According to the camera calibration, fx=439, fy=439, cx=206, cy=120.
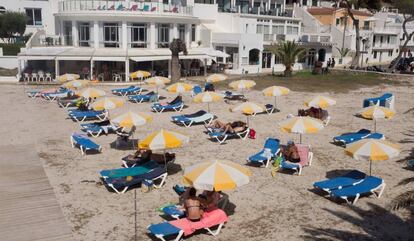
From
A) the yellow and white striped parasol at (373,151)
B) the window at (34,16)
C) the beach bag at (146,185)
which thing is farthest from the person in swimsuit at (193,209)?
the window at (34,16)

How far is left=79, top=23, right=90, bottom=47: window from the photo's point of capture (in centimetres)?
3978

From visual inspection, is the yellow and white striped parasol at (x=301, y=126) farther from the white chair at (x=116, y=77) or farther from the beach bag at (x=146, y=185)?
the white chair at (x=116, y=77)

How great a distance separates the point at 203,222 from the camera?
10508 mm

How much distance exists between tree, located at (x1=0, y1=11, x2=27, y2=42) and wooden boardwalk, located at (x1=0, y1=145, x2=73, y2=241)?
3518cm

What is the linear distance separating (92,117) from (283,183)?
12.9 m

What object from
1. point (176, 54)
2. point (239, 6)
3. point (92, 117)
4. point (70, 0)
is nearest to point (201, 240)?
point (92, 117)

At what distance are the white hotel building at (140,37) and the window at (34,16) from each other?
0.12 m

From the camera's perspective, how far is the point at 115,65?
39.4 meters

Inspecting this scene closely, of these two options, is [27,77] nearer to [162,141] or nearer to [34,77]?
[34,77]

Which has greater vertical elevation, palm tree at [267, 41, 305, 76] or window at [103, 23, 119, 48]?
window at [103, 23, 119, 48]

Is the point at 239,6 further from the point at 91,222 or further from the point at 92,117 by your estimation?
the point at 91,222

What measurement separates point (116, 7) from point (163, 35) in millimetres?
5188

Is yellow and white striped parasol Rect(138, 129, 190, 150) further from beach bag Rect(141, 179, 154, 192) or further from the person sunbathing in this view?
the person sunbathing

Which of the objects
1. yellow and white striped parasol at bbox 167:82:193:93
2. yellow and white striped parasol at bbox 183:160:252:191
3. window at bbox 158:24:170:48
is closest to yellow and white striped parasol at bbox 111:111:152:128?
yellow and white striped parasol at bbox 183:160:252:191
